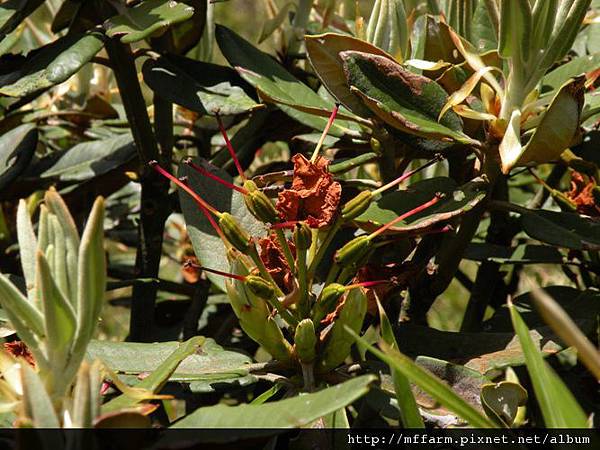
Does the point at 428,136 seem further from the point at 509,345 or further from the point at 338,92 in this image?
the point at 509,345

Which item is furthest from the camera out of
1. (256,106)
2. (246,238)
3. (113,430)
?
(256,106)

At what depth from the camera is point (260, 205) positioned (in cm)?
81

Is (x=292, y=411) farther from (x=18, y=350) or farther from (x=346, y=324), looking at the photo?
(x=18, y=350)

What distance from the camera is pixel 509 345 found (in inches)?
35.4

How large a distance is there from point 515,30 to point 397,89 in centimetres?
14

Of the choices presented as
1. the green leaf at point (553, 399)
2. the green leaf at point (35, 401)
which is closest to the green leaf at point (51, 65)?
the green leaf at point (35, 401)

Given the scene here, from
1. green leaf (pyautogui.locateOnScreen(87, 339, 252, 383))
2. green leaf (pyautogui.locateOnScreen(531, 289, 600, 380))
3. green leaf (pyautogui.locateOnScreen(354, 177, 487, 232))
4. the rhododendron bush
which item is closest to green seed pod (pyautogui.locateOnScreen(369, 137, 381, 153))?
the rhododendron bush

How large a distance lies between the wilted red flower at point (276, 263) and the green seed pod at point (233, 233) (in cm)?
5

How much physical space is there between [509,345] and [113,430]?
18.4 inches

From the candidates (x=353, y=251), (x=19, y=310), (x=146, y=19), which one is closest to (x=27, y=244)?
(x=19, y=310)

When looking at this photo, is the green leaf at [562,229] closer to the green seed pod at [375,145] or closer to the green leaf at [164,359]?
the green seed pod at [375,145]

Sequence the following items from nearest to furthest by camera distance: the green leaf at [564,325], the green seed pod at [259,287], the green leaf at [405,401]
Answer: the green leaf at [564,325], the green leaf at [405,401], the green seed pod at [259,287]

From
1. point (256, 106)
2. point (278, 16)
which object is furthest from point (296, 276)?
point (278, 16)

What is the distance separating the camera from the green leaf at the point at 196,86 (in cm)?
107
